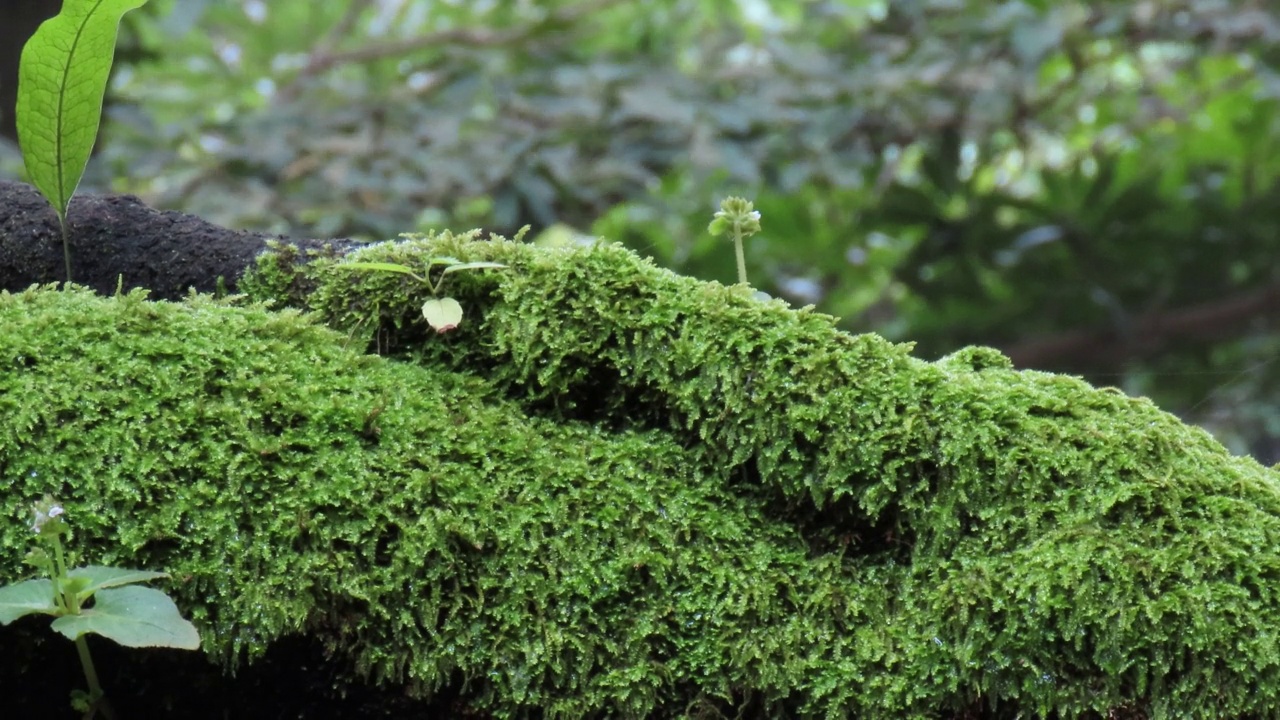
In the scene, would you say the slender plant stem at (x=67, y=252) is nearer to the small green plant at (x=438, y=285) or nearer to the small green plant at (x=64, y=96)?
the small green plant at (x=64, y=96)

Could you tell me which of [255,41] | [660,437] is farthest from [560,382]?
[255,41]

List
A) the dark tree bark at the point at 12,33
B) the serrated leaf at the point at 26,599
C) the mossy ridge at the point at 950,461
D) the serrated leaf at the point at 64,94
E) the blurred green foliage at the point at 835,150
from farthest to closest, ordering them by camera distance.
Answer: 1. the dark tree bark at the point at 12,33
2. the blurred green foliage at the point at 835,150
3. the serrated leaf at the point at 64,94
4. the mossy ridge at the point at 950,461
5. the serrated leaf at the point at 26,599

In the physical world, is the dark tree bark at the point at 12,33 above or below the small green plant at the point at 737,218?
above

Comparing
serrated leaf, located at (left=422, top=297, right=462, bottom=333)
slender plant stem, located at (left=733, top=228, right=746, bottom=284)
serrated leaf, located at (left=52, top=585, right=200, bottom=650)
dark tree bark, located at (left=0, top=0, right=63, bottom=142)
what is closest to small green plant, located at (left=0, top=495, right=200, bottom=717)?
serrated leaf, located at (left=52, top=585, right=200, bottom=650)

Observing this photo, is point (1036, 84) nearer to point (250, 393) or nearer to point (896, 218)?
point (896, 218)

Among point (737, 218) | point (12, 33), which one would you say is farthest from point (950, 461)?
point (12, 33)

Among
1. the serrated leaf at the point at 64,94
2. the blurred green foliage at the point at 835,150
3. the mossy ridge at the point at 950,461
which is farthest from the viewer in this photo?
the blurred green foliage at the point at 835,150

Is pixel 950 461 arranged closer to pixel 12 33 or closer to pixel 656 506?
pixel 656 506

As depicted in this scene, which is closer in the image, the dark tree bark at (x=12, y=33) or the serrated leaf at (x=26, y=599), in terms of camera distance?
the serrated leaf at (x=26, y=599)

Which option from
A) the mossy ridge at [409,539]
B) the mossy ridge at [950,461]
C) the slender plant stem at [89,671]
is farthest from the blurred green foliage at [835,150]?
the slender plant stem at [89,671]
